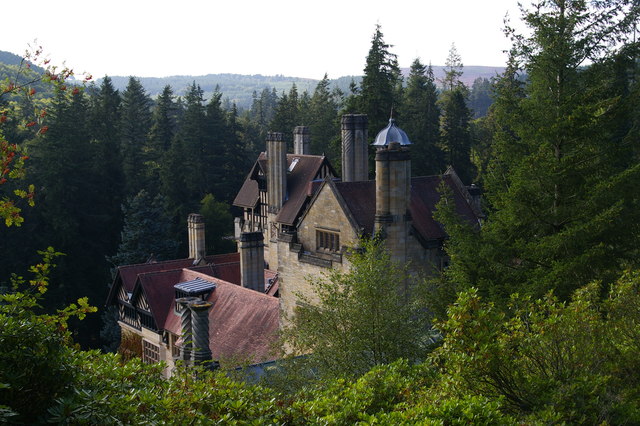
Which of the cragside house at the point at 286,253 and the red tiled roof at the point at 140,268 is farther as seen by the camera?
the red tiled roof at the point at 140,268

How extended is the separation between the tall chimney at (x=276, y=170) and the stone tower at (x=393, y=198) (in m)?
14.8

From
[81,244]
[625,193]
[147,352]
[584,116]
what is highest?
[584,116]

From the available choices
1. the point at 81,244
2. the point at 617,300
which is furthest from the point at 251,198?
the point at 617,300

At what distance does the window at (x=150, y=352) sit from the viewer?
110 feet

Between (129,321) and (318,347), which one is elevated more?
(318,347)

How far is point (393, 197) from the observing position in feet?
Answer: 76.6

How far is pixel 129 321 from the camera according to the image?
36.2 meters

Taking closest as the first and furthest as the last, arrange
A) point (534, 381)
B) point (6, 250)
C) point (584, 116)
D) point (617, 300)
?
point (534, 381)
point (617, 300)
point (584, 116)
point (6, 250)

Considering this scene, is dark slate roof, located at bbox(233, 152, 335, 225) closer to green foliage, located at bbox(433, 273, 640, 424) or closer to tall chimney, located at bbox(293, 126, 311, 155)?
tall chimney, located at bbox(293, 126, 311, 155)

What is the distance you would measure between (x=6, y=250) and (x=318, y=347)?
35.7 meters

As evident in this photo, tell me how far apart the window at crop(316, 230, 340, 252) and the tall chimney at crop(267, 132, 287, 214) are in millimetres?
12911

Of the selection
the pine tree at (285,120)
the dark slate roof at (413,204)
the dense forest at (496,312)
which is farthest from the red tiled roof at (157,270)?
the pine tree at (285,120)

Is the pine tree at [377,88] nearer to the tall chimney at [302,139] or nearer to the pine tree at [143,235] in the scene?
the tall chimney at [302,139]

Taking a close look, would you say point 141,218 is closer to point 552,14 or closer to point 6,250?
point 6,250
